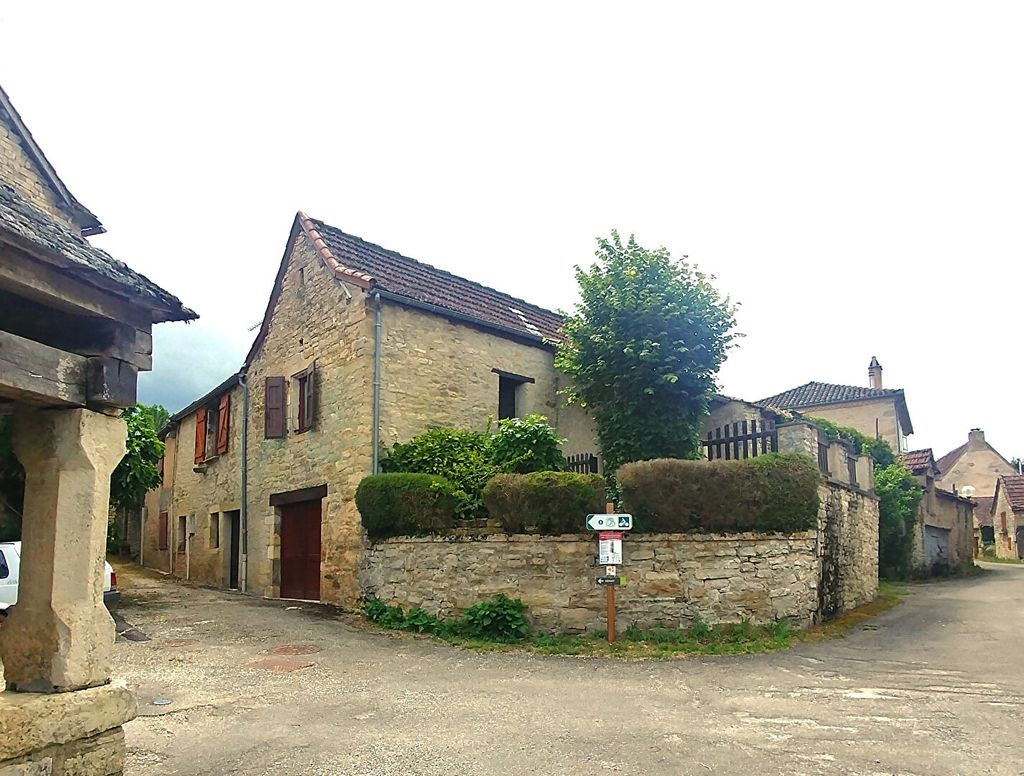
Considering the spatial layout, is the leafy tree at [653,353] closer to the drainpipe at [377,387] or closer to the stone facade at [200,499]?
the drainpipe at [377,387]

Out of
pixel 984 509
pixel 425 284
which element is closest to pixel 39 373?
pixel 425 284

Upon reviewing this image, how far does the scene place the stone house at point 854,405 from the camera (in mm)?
32188

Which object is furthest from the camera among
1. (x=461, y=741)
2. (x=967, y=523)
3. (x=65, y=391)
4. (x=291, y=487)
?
(x=967, y=523)

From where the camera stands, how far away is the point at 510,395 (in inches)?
691

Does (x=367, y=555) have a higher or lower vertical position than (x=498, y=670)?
higher

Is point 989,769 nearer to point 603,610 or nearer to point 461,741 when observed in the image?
point 461,741

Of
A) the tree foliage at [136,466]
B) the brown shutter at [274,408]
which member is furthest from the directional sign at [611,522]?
the tree foliage at [136,466]

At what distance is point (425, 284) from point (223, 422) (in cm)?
710

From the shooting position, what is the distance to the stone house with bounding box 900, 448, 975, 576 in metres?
25.0

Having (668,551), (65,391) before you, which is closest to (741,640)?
(668,551)

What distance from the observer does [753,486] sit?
1130cm

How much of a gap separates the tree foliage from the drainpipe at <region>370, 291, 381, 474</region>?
14.8 feet

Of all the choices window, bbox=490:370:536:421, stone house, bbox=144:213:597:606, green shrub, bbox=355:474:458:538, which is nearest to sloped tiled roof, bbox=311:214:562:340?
stone house, bbox=144:213:597:606

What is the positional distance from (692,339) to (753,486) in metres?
3.33
